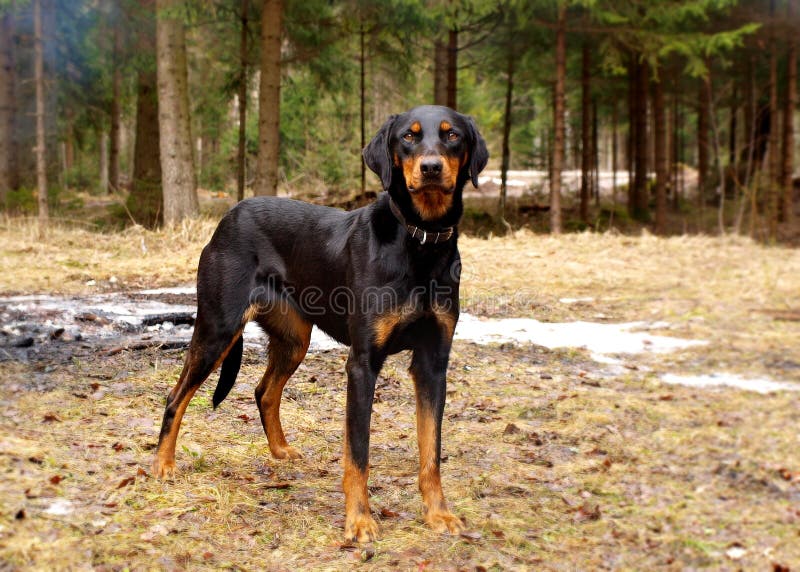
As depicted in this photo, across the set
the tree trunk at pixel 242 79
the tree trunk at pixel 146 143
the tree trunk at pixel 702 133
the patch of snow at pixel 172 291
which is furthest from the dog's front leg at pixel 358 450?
the tree trunk at pixel 702 133

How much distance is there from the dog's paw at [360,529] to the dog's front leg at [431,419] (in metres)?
0.33

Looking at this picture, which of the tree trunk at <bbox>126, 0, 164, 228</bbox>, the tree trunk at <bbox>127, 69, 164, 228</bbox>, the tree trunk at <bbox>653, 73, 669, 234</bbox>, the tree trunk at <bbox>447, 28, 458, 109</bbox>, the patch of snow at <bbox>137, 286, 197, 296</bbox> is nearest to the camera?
the patch of snow at <bbox>137, 286, 197, 296</bbox>

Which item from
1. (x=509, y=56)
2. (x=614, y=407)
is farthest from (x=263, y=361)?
(x=509, y=56)

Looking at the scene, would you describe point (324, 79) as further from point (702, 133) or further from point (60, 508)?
point (60, 508)

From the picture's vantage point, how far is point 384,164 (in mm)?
4020

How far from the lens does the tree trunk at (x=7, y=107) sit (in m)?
17.3

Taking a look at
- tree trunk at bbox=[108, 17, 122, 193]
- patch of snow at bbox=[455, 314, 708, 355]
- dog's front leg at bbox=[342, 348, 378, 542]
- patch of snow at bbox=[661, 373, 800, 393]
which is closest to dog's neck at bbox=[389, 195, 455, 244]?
dog's front leg at bbox=[342, 348, 378, 542]

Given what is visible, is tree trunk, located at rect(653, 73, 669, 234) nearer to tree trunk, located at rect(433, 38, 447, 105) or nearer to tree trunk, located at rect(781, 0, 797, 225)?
tree trunk, located at rect(781, 0, 797, 225)

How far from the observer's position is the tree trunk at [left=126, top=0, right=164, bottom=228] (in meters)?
16.4

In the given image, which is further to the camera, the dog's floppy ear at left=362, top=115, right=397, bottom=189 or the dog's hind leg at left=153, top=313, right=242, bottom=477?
the dog's hind leg at left=153, top=313, right=242, bottom=477

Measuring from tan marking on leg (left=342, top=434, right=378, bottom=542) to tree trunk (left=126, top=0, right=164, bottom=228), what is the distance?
13002 millimetres

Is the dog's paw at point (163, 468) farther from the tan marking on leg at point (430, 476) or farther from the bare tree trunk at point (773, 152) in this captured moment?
the bare tree trunk at point (773, 152)

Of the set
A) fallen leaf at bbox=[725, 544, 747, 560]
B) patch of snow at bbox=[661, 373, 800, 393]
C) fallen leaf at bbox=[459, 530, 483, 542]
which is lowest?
fallen leaf at bbox=[459, 530, 483, 542]

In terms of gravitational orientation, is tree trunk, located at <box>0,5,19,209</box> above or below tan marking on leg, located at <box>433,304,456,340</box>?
above
